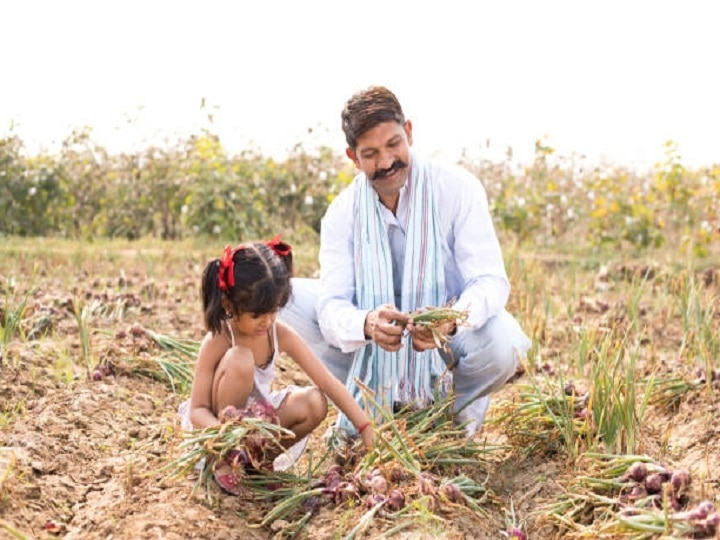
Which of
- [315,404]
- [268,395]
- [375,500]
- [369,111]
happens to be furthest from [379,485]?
[369,111]

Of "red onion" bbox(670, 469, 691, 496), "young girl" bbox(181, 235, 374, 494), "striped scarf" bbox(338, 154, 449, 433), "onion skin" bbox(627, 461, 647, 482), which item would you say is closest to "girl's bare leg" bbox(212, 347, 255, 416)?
"young girl" bbox(181, 235, 374, 494)

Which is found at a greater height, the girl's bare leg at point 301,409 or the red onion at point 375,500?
the girl's bare leg at point 301,409

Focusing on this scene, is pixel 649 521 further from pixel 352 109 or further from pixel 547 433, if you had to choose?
pixel 352 109

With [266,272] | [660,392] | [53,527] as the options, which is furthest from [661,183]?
[53,527]

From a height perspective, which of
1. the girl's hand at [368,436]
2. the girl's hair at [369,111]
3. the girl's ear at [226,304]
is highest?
the girl's hair at [369,111]

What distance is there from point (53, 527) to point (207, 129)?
637cm

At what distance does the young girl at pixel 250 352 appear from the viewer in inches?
105

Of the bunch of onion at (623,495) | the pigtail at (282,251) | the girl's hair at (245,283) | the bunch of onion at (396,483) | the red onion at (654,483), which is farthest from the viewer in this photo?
the pigtail at (282,251)

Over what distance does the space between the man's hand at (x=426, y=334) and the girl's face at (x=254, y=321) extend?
0.44m

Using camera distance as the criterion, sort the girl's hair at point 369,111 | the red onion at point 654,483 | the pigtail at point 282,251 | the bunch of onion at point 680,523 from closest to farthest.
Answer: the bunch of onion at point 680,523, the red onion at point 654,483, the pigtail at point 282,251, the girl's hair at point 369,111

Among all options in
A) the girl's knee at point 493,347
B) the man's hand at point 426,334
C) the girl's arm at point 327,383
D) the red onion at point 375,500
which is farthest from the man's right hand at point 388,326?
the red onion at point 375,500

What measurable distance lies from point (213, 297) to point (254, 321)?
13cm

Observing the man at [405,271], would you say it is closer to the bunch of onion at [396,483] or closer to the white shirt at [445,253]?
the white shirt at [445,253]

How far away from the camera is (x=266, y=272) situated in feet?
8.71
